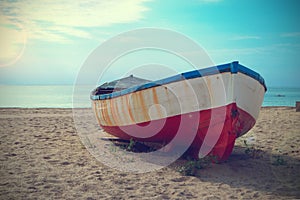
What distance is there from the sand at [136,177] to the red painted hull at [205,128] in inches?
14.1

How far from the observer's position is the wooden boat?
4707mm

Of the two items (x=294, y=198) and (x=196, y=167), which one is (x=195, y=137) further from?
(x=294, y=198)

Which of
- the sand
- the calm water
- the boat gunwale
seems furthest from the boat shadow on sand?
the calm water

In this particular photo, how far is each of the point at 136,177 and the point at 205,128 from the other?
4.70ft

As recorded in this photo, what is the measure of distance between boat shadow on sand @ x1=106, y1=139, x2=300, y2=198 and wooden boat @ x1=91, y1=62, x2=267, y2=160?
0.30 m

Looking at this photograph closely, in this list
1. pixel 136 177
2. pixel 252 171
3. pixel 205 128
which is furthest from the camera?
pixel 205 128

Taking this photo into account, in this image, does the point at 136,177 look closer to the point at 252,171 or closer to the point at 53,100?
the point at 252,171

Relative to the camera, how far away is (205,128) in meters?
5.03

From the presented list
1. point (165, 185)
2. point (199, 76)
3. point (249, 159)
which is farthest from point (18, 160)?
point (249, 159)

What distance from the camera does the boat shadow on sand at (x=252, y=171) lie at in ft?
13.9

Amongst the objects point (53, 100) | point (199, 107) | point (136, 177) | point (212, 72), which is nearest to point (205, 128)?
point (199, 107)

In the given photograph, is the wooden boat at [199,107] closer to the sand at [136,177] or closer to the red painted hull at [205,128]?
the red painted hull at [205,128]

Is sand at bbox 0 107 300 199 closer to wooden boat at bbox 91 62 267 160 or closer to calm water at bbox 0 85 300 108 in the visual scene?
wooden boat at bbox 91 62 267 160

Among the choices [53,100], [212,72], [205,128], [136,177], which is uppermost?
[53,100]
